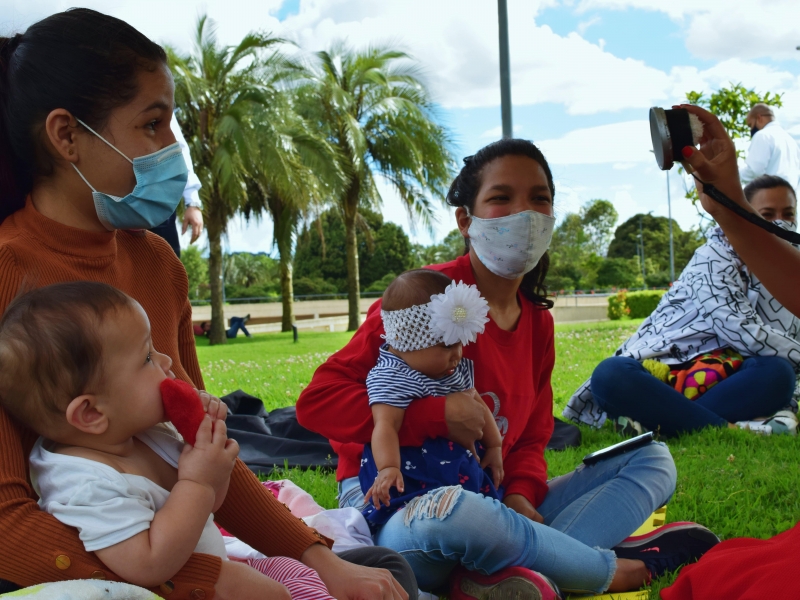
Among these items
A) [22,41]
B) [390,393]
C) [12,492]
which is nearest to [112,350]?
[12,492]

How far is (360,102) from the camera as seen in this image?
797 inches

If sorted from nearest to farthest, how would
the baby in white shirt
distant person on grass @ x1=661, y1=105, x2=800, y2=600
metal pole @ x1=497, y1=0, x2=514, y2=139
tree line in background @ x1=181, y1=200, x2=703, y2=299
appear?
the baby in white shirt → distant person on grass @ x1=661, y1=105, x2=800, y2=600 → metal pole @ x1=497, y1=0, x2=514, y2=139 → tree line in background @ x1=181, y1=200, x2=703, y2=299

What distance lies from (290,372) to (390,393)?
707 cm

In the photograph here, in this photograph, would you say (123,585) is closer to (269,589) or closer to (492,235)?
(269,589)

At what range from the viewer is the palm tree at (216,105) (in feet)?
55.6

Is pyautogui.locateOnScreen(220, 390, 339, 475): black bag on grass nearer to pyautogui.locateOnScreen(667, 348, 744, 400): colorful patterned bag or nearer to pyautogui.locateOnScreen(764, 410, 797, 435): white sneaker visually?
pyautogui.locateOnScreen(667, 348, 744, 400): colorful patterned bag

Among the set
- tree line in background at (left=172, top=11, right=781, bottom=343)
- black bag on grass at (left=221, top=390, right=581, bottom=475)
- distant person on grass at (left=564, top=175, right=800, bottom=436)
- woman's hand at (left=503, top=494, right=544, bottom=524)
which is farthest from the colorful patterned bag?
tree line in background at (left=172, top=11, right=781, bottom=343)

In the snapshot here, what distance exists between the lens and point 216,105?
59.2 feet

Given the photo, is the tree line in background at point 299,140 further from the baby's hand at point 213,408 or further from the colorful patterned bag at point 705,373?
the baby's hand at point 213,408

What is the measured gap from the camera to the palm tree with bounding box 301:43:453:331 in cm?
1952

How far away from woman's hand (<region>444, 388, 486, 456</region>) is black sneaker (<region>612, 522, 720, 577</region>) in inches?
28.9

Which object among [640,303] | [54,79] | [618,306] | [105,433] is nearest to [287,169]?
[618,306]

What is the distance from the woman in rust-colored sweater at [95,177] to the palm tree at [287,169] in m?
15.1

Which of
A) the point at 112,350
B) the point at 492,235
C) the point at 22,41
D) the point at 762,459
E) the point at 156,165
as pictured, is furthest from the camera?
the point at 762,459
